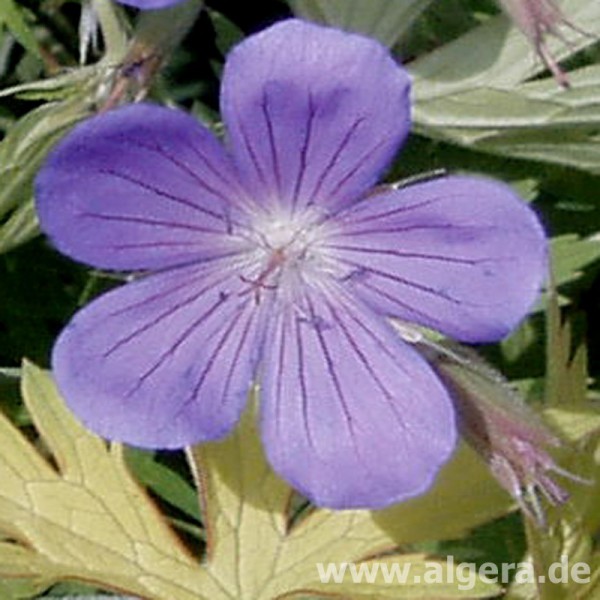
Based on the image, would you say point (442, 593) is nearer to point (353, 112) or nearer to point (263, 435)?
point (263, 435)

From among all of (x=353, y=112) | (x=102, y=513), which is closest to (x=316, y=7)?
(x=353, y=112)

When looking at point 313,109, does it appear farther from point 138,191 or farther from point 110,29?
point 110,29

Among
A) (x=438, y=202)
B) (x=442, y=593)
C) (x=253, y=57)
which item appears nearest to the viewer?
(x=253, y=57)

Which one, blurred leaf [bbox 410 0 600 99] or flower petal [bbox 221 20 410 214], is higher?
flower petal [bbox 221 20 410 214]

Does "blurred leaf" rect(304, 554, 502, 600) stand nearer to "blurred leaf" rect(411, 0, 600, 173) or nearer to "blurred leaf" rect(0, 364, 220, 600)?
"blurred leaf" rect(0, 364, 220, 600)

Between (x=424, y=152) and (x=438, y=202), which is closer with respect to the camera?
(x=438, y=202)

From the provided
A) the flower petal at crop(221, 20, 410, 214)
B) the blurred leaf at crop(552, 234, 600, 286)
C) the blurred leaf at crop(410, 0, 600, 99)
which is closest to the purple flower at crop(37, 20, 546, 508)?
the flower petal at crop(221, 20, 410, 214)
